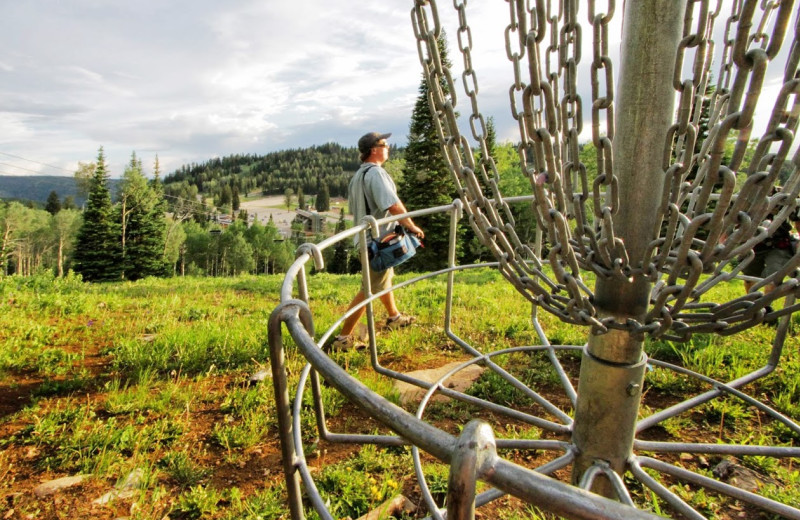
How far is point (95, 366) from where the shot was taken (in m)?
3.67

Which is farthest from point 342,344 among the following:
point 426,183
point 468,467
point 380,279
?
point 426,183

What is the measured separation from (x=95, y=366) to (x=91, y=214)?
56325 millimetres

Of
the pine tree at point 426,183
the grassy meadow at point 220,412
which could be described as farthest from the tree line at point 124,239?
the grassy meadow at point 220,412

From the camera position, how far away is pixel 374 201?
4332 millimetres

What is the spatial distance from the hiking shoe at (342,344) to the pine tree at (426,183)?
25803mm

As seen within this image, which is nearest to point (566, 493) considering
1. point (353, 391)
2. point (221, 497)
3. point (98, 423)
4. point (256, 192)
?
point (353, 391)

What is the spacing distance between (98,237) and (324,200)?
114 m

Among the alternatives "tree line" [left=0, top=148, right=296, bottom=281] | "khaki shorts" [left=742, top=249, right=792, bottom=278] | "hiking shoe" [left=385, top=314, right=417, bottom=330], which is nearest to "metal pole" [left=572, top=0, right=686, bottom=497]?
"hiking shoe" [left=385, top=314, right=417, bottom=330]

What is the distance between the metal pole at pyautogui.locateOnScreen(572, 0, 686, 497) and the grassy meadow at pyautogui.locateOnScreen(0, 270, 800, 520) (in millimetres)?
838

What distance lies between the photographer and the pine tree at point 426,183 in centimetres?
3042

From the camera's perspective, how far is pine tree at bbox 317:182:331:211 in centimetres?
16112

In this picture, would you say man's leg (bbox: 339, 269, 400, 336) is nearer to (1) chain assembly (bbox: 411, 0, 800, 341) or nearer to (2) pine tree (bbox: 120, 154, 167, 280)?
(1) chain assembly (bbox: 411, 0, 800, 341)

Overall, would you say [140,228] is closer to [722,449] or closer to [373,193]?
[373,193]

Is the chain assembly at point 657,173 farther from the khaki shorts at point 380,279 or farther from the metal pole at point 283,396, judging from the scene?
the khaki shorts at point 380,279
